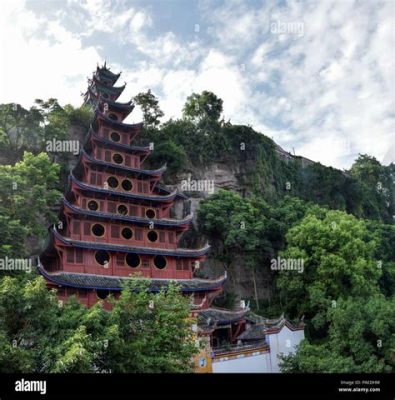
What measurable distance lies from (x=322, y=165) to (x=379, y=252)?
9.84 m

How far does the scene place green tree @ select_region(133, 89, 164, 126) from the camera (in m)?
26.9

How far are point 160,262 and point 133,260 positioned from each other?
4.37 feet

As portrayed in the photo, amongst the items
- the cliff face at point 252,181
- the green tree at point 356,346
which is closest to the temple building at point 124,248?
the green tree at point 356,346

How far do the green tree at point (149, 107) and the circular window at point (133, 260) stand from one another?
40.1 feet

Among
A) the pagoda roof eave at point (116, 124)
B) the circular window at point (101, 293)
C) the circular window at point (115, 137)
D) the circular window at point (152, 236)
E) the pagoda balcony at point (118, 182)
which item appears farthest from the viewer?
the circular window at point (115, 137)

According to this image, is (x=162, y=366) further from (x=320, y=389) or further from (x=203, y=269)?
(x=203, y=269)

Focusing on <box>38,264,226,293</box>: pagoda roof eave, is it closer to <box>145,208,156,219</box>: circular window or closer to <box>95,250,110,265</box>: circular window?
<box>95,250,110,265</box>: circular window

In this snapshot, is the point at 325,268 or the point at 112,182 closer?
the point at 325,268

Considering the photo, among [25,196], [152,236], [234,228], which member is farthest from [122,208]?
[234,228]

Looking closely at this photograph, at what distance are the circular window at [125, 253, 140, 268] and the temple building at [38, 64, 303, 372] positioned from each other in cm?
4

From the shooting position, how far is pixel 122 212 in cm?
1802

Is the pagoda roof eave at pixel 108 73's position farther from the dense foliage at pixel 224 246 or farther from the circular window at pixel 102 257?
the circular window at pixel 102 257

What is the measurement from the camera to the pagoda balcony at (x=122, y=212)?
52.9 ft

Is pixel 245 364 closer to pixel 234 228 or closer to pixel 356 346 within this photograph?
pixel 356 346
